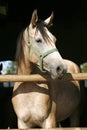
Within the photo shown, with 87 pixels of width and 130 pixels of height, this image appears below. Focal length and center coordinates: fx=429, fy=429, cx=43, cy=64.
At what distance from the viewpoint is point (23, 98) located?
458 centimetres

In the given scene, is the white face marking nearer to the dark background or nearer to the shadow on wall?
the dark background

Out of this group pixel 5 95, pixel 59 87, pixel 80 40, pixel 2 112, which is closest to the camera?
pixel 59 87

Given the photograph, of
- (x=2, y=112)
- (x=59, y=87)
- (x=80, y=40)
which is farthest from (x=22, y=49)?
(x=80, y=40)

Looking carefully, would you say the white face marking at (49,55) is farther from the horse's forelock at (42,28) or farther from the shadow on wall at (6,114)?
the shadow on wall at (6,114)

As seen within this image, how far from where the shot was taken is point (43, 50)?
432 cm

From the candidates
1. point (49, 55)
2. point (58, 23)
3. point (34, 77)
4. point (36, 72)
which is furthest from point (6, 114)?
point (49, 55)

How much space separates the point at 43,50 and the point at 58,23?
4671 millimetres

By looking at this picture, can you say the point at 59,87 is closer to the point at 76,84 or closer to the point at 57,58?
the point at 76,84

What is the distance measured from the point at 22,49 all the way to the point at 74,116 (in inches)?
73.0

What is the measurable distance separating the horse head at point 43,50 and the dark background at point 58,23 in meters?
2.34

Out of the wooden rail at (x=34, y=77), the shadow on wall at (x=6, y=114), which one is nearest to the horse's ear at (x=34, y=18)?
the wooden rail at (x=34, y=77)

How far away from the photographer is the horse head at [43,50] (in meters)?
4.16

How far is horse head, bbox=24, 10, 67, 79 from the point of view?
4160 mm

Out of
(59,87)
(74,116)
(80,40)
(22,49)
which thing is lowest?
(74,116)
